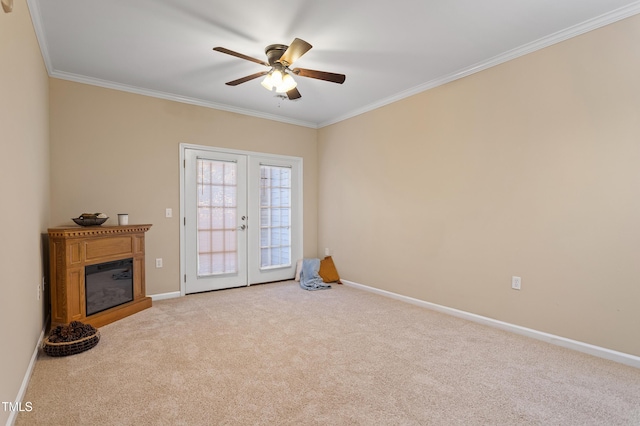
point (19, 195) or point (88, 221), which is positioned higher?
point (19, 195)

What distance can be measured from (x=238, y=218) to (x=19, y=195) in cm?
288

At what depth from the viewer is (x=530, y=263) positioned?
3002 mm

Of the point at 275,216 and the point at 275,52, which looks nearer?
the point at 275,52

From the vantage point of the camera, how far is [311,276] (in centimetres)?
507

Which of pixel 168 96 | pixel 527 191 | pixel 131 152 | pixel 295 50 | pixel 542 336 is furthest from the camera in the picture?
pixel 168 96

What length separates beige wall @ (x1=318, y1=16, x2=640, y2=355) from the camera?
252cm

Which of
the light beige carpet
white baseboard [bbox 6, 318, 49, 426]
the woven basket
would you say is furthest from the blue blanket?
white baseboard [bbox 6, 318, 49, 426]

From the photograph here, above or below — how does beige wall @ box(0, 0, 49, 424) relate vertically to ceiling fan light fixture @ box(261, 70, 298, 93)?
below

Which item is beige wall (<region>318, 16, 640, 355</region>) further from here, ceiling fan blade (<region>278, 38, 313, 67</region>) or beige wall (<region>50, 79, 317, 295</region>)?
beige wall (<region>50, 79, 317, 295</region>)

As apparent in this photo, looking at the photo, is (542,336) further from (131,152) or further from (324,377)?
(131,152)

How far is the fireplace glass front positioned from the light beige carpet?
327 millimetres

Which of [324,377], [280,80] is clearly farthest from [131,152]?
[324,377]

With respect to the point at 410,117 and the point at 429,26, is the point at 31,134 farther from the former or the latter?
the point at 410,117

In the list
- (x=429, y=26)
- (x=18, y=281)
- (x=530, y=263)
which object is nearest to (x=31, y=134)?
(x=18, y=281)
